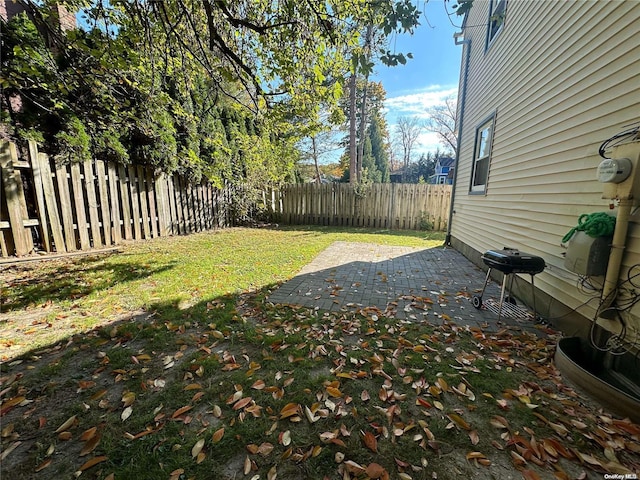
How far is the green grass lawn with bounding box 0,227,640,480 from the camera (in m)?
1.38

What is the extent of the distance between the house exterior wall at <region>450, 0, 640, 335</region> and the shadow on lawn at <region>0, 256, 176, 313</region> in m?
5.45

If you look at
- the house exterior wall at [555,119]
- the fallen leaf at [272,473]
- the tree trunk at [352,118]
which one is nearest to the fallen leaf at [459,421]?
the fallen leaf at [272,473]

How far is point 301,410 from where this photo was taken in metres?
1.71

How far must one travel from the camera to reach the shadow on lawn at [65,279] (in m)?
3.07

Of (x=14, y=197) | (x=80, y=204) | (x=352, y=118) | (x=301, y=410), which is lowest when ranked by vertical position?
(x=301, y=410)

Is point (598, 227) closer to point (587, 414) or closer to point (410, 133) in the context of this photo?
point (587, 414)

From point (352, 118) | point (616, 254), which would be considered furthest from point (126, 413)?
point (352, 118)

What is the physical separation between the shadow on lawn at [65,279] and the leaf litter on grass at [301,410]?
124cm

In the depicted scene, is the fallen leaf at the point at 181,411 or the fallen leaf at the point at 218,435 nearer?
the fallen leaf at the point at 218,435

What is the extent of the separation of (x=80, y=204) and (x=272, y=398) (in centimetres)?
549

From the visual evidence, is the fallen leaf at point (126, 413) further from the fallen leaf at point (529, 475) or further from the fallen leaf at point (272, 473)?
the fallen leaf at point (529, 475)

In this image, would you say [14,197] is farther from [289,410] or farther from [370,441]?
[370,441]

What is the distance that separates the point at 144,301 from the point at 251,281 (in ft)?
4.52

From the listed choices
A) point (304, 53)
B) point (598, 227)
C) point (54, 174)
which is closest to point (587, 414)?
point (598, 227)
